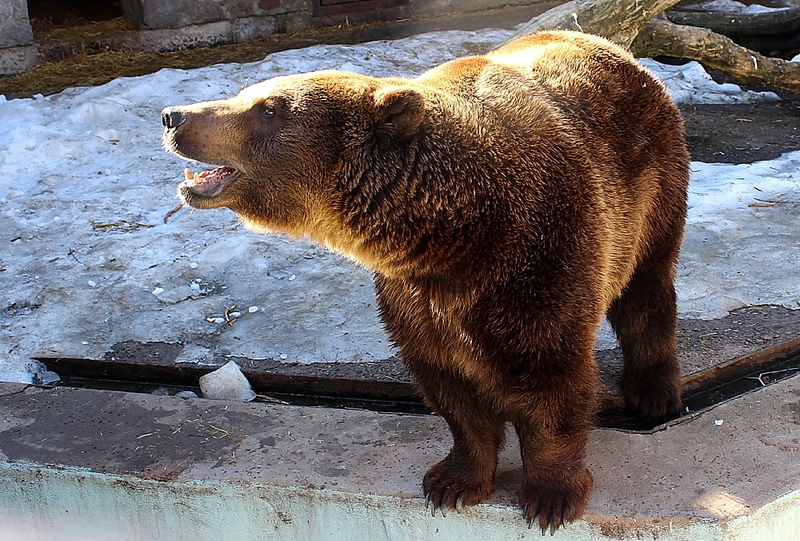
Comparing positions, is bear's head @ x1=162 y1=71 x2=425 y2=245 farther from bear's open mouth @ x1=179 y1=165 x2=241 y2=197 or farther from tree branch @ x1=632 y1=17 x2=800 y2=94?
tree branch @ x1=632 y1=17 x2=800 y2=94

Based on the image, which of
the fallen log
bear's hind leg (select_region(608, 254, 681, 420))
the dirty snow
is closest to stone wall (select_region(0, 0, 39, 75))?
the dirty snow

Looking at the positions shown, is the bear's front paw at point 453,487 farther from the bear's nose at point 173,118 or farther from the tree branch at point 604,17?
the tree branch at point 604,17

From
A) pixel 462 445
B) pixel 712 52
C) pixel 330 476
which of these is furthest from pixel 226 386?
pixel 712 52

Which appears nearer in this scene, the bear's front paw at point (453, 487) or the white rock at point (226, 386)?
the bear's front paw at point (453, 487)

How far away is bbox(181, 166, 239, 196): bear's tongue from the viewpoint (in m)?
2.60

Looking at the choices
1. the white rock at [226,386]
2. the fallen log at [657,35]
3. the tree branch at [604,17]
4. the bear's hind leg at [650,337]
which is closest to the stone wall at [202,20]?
the fallen log at [657,35]

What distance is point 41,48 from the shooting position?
28.7 ft

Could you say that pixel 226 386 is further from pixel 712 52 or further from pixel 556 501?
pixel 712 52

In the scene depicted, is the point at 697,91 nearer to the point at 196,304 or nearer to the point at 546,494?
the point at 196,304

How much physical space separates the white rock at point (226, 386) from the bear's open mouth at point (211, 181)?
1.37 meters

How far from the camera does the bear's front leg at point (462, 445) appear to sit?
2846mm

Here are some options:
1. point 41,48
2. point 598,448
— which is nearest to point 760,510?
point 598,448

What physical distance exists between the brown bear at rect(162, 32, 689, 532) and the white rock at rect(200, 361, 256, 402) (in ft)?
3.96

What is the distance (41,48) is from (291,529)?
722 cm
